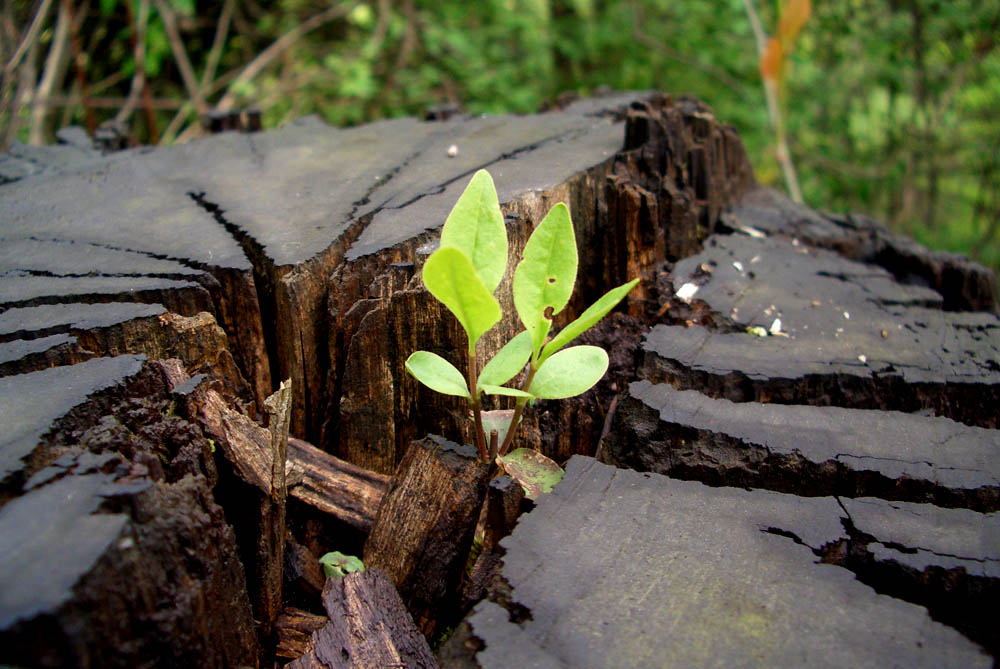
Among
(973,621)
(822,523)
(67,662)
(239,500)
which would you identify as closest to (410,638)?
(239,500)

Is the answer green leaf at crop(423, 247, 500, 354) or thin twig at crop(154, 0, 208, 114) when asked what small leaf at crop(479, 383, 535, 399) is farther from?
thin twig at crop(154, 0, 208, 114)

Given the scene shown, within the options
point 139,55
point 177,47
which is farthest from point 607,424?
point 177,47

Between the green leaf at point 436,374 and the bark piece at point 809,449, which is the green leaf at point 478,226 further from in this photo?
the bark piece at point 809,449

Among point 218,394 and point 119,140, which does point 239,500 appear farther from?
point 119,140

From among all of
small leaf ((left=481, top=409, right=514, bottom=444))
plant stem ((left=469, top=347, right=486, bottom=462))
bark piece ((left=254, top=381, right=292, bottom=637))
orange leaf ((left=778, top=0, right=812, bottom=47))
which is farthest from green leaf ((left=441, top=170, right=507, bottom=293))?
orange leaf ((left=778, top=0, right=812, bottom=47))

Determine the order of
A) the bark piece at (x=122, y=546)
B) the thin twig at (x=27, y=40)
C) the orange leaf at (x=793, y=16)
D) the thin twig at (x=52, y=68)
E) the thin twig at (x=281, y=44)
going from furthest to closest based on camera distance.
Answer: the thin twig at (x=281, y=44) → the thin twig at (x=52, y=68) → the orange leaf at (x=793, y=16) → the thin twig at (x=27, y=40) → the bark piece at (x=122, y=546)

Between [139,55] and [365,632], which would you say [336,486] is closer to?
[365,632]

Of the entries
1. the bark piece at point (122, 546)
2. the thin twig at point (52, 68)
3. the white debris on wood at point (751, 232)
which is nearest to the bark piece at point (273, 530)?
the bark piece at point (122, 546)
